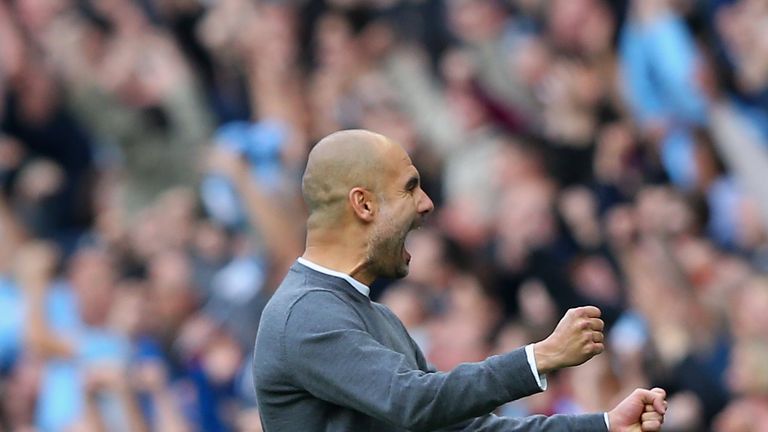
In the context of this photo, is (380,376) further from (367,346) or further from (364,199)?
(364,199)

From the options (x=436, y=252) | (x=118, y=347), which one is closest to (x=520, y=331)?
(x=436, y=252)

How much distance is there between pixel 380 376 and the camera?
4078mm

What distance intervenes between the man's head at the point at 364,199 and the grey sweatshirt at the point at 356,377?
0.34ft

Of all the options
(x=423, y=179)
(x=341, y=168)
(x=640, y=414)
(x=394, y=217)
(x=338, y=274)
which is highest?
(x=423, y=179)

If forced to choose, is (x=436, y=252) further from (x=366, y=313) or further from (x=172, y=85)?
(x=366, y=313)

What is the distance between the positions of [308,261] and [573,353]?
2.55ft

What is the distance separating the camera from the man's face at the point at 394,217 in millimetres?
4363

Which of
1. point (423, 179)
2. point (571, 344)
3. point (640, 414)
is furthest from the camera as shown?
point (423, 179)

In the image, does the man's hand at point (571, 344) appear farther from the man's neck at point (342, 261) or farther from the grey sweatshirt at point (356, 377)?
the man's neck at point (342, 261)

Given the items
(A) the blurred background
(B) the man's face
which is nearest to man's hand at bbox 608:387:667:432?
(B) the man's face

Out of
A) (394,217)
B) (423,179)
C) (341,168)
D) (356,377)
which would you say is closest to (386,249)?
(394,217)

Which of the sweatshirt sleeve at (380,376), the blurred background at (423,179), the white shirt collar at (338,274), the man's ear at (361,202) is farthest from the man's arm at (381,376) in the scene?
the blurred background at (423,179)

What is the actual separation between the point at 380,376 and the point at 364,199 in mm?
494

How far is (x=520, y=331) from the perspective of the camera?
8.12m
